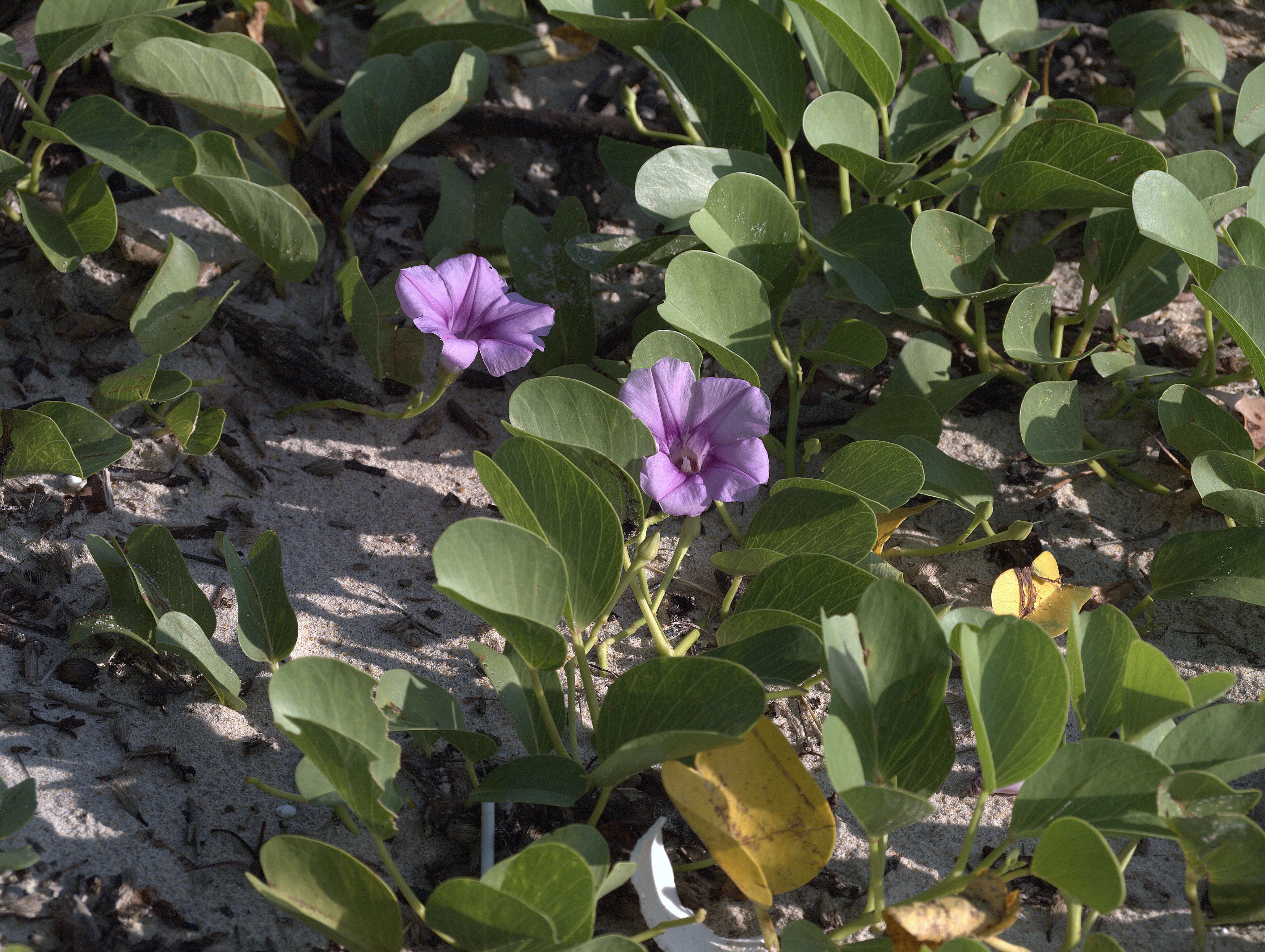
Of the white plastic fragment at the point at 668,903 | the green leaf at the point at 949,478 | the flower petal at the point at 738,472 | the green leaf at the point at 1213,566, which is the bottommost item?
the white plastic fragment at the point at 668,903

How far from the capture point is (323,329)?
1.94m

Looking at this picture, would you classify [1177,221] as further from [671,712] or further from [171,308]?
[171,308]

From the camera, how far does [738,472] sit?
4.60 feet

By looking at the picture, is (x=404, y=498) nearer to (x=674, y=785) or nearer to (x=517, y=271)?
(x=517, y=271)

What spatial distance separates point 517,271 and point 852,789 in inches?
47.7

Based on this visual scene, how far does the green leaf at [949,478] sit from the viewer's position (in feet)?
5.44

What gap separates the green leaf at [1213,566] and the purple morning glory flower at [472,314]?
1.07 m

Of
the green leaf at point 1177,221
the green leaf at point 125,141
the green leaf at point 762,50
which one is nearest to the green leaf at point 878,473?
the green leaf at point 1177,221

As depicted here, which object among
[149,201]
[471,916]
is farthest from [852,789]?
[149,201]

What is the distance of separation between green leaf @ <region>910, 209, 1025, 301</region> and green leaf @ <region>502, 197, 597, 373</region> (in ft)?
1.99

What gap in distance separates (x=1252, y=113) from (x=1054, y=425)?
2.75 feet

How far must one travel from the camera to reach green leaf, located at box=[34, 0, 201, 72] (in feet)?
5.71

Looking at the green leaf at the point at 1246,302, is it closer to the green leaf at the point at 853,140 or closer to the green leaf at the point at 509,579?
the green leaf at the point at 853,140

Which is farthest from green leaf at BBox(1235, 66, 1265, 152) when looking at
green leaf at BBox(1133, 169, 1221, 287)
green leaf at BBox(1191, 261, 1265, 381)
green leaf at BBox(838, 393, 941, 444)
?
green leaf at BBox(838, 393, 941, 444)
